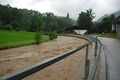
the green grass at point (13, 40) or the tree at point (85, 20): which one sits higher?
the tree at point (85, 20)

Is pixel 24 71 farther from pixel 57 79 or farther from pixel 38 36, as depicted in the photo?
pixel 38 36

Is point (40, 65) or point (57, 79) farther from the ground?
point (40, 65)

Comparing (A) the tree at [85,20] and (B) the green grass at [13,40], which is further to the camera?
(A) the tree at [85,20]

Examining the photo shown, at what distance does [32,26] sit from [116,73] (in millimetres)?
101857

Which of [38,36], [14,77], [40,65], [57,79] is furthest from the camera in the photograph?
[38,36]

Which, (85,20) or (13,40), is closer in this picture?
(13,40)

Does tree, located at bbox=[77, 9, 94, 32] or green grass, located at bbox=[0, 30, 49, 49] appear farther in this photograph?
tree, located at bbox=[77, 9, 94, 32]

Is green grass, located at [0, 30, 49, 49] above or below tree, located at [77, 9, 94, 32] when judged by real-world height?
below

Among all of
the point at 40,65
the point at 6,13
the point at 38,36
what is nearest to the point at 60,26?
the point at 6,13

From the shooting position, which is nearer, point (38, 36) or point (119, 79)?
point (119, 79)

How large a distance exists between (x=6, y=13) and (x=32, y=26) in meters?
12.5

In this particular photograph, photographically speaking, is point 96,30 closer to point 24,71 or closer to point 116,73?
point 116,73

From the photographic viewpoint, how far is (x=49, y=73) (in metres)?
11.8

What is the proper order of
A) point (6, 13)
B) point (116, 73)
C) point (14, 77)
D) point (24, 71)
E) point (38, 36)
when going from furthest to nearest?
point (6, 13) < point (38, 36) < point (116, 73) < point (24, 71) < point (14, 77)
